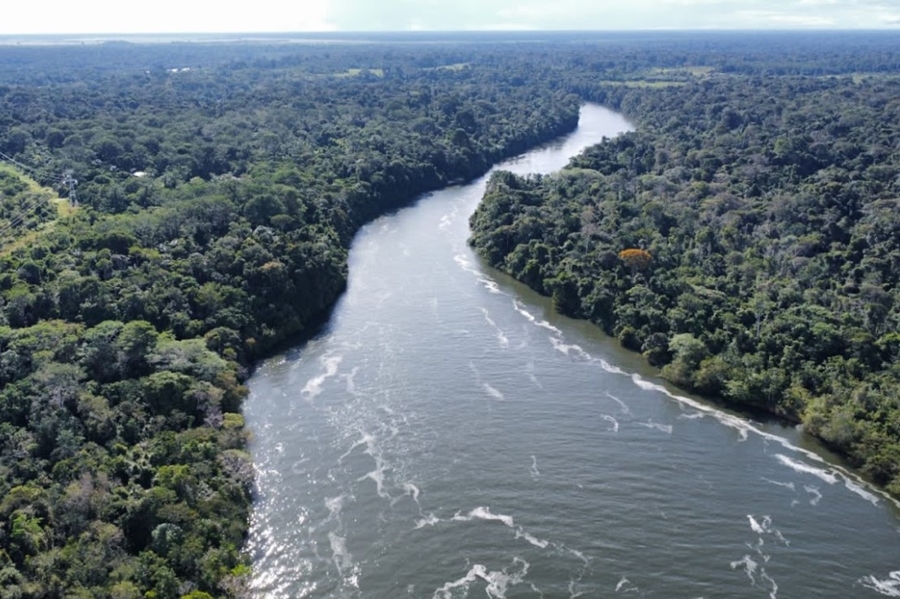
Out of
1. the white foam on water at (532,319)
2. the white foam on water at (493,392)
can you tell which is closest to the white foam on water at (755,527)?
the white foam on water at (493,392)

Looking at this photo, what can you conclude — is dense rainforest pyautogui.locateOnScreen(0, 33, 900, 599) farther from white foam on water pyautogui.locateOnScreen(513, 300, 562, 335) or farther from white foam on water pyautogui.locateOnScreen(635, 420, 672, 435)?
white foam on water pyautogui.locateOnScreen(635, 420, 672, 435)

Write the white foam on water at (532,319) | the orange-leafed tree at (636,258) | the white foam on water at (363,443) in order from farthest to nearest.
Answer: the orange-leafed tree at (636,258) < the white foam on water at (532,319) < the white foam on water at (363,443)

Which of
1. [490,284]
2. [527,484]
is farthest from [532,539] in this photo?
[490,284]

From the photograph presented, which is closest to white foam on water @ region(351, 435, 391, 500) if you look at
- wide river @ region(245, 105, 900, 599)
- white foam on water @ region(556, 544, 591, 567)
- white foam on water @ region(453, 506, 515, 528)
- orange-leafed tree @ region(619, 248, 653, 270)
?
wide river @ region(245, 105, 900, 599)

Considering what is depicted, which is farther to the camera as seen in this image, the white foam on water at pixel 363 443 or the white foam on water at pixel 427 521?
the white foam on water at pixel 363 443

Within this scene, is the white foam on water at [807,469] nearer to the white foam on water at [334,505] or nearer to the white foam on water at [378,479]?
the white foam on water at [378,479]
